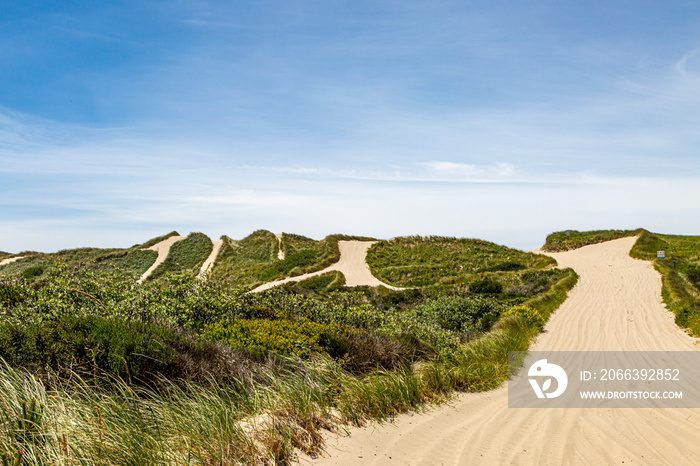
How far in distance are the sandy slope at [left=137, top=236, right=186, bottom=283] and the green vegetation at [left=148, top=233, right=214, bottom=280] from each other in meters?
0.46

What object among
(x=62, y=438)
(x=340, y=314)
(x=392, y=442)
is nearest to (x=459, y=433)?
(x=392, y=442)

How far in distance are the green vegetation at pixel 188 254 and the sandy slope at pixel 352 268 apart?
11353mm

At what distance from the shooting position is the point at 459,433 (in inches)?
204

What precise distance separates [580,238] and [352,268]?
24185mm

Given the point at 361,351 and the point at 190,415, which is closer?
the point at 190,415

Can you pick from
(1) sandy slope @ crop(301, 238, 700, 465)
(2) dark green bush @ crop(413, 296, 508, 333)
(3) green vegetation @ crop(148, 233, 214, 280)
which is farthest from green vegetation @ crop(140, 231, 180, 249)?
(1) sandy slope @ crop(301, 238, 700, 465)

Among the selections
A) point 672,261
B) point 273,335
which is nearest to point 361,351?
point 273,335

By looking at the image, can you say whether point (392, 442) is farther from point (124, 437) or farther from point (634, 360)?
point (634, 360)

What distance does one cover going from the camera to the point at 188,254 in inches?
1610

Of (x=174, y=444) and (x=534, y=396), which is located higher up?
(x=174, y=444)

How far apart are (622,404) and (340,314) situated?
5.75 metres

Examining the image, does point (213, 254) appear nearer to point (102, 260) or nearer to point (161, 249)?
point (161, 249)

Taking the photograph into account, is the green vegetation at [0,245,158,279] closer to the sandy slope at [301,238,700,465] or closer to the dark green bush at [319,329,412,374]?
the dark green bush at [319,329,412,374]

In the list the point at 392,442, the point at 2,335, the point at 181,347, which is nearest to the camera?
the point at 392,442
